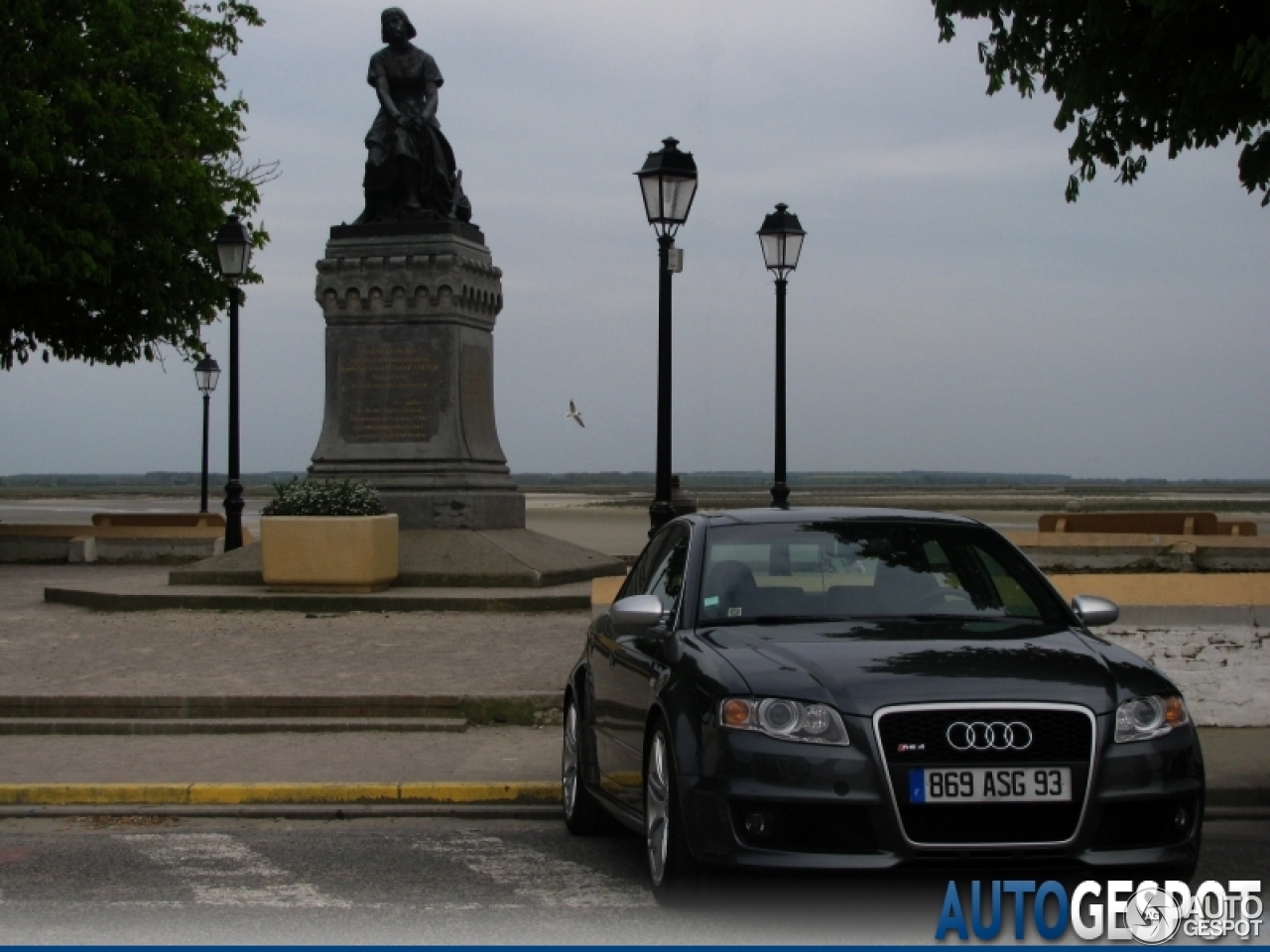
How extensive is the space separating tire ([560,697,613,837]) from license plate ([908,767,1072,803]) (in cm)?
248

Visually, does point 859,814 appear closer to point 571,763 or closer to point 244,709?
point 571,763

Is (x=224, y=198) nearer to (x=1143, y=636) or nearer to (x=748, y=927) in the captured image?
(x=1143, y=636)

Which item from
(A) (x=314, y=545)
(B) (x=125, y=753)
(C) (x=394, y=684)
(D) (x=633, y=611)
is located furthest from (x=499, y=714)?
(A) (x=314, y=545)

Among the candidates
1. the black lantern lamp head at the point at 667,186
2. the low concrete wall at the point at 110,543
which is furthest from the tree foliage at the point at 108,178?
the black lantern lamp head at the point at 667,186

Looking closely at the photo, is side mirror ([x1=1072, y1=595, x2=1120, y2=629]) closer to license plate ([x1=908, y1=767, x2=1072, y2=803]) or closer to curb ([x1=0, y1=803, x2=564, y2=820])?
license plate ([x1=908, y1=767, x2=1072, y2=803])

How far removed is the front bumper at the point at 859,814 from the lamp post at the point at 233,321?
18.1 m

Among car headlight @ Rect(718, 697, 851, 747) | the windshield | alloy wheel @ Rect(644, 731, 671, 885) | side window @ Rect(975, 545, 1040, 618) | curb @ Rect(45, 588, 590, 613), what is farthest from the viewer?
curb @ Rect(45, 588, 590, 613)

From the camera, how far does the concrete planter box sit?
65.3ft

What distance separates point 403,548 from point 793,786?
1554cm

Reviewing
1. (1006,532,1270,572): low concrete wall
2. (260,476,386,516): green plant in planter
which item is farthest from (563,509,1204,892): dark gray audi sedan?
(1006,532,1270,572): low concrete wall

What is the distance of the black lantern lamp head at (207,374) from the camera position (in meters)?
43.8

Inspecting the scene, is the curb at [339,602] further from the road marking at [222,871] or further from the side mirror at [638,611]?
the side mirror at [638,611]

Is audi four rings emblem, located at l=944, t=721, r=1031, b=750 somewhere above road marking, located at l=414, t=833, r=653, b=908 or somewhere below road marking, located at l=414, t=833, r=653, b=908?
above

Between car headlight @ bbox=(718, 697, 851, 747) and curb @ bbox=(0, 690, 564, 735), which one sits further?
curb @ bbox=(0, 690, 564, 735)
